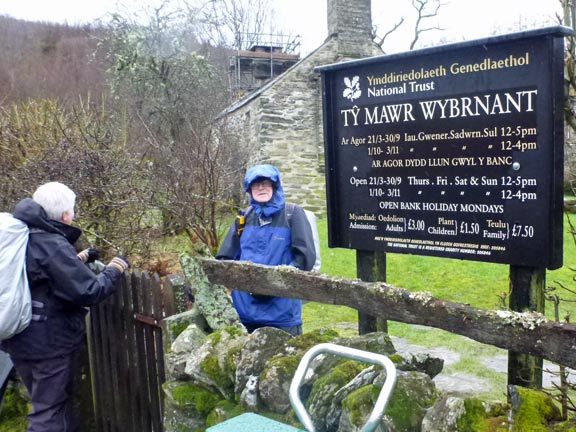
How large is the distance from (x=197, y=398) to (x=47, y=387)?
1.26 m

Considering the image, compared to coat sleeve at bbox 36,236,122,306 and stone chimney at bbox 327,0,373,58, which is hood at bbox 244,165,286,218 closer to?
coat sleeve at bbox 36,236,122,306

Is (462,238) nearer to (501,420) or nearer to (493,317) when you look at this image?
(493,317)

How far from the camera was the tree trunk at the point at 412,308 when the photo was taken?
5.94 feet

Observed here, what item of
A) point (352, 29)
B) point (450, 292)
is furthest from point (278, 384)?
point (352, 29)

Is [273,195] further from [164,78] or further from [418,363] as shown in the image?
[164,78]

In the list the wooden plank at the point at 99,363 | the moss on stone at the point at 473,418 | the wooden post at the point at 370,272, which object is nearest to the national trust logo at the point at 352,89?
the wooden post at the point at 370,272

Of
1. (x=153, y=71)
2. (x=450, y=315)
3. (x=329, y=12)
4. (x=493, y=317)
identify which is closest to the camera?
(x=493, y=317)

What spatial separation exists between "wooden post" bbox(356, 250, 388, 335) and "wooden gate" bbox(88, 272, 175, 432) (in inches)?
49.9

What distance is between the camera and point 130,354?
11.7 feet

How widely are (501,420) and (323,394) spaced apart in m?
0.73

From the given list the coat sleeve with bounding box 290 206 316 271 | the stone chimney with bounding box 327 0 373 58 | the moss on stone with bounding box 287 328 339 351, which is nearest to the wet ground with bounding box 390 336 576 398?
the coat sleeve with bounding box 290 206 316 271

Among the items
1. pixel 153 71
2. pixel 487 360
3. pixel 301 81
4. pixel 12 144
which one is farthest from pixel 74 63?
pixel 487 360

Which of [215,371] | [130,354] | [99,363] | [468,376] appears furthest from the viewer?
[468,376]

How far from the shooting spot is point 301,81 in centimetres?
1711
